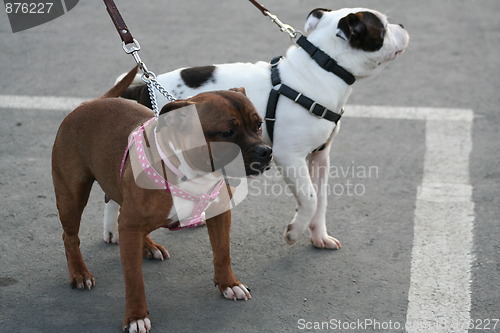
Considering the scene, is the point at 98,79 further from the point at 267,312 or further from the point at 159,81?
the point at 267,312

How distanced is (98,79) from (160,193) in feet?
12.7

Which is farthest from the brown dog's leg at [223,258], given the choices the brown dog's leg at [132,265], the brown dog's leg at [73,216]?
the brown dog's leg at [73,216]

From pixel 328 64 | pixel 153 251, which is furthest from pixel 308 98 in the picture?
pixel 153 251

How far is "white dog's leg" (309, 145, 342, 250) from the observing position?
184 inches

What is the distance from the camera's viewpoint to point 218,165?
358 centimetres

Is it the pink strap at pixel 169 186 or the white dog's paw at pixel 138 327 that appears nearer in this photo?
the pink strap at pixel 169 186

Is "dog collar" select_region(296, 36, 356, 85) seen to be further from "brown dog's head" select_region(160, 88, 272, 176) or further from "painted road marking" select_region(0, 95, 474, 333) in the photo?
"painted road marking" select_region(0, 95, 474, 333)

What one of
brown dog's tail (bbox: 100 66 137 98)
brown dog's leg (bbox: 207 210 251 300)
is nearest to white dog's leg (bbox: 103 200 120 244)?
brown dog's tail (bbox: 100 66 137 98)

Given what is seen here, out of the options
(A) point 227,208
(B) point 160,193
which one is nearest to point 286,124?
(A) point 227,208

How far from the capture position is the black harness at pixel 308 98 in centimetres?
437

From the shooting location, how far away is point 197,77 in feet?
14.9

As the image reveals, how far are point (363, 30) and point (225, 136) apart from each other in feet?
4.05

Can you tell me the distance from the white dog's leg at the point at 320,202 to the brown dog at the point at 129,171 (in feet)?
2.28

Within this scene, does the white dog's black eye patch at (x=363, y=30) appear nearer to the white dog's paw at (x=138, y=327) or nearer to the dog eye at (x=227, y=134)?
the dog eye at (x=227, y=134)
